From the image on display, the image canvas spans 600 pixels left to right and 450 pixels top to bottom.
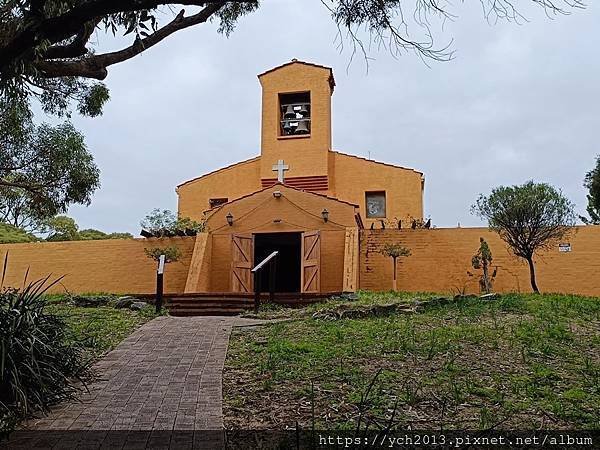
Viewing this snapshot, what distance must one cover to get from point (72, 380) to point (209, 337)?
9.57 ft

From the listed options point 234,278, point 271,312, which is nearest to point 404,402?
point 271,312

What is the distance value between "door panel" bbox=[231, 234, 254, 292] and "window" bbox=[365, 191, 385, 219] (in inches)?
203

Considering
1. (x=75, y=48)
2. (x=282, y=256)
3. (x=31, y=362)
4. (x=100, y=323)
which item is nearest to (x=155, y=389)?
(x=31, y=362)

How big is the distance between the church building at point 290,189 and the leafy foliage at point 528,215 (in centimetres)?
371

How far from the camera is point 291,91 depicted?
20.1m

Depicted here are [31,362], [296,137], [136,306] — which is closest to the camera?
[31,362]

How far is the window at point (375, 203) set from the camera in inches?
775

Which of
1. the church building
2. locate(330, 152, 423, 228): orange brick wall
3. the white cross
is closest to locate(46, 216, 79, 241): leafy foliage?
the church building

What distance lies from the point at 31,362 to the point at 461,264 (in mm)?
12464

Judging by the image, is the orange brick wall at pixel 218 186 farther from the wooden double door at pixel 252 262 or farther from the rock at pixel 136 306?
the rock at pixel 136 306

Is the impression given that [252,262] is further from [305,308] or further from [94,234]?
[94,234]

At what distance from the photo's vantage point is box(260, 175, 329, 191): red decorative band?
19516 mm

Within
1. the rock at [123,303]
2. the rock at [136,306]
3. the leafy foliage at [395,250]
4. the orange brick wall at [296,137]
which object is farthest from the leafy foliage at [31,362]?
the orange brick wall at [296,137]

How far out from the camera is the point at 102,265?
17312 millimetres
